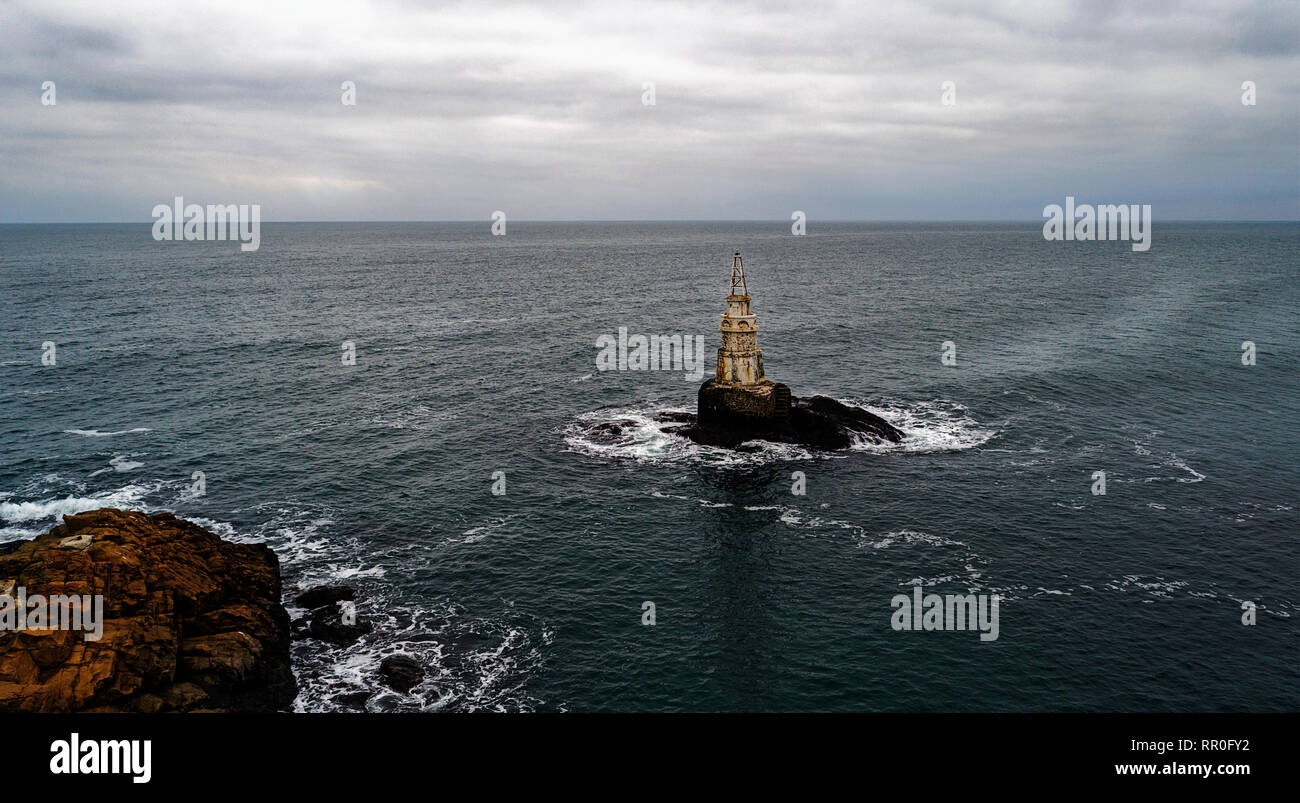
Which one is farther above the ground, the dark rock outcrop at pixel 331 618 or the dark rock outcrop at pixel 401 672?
the dark rock outcrop at pixel 331 618

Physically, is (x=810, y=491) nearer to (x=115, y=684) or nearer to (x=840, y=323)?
(x=115, y=684)

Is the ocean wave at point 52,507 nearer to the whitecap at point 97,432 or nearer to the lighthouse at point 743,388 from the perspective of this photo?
the whitecap at point 97,432

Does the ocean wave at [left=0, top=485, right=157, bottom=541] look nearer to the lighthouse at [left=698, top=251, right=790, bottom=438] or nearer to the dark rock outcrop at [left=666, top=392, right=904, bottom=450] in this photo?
the dark rock outcrop at [left=666, top=392, right=904, bottom=450]

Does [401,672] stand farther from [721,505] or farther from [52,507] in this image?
[52,507]

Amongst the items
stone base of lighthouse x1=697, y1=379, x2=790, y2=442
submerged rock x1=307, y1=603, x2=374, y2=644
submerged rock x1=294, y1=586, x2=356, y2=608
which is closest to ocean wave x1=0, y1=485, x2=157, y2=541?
submerged rock x1=294, y1=586, x2=356, y2=608

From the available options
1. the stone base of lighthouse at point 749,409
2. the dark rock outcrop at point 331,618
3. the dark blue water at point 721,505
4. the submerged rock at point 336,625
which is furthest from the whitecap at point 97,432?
the stone base of lighthouse at point 749,409
